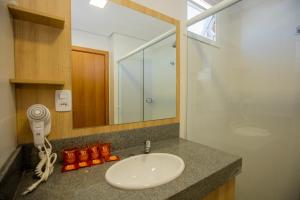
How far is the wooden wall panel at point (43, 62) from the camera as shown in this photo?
2.34 ft

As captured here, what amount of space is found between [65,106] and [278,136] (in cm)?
150

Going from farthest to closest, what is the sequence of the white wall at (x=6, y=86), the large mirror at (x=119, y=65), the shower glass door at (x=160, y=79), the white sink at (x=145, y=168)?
1. the shower glass door at (x=160, y=79)
2. the large mirror at (x=119, y=65)
3. the white sink at (x=145, y=168)
4. the white wall at (x=6, y=86)

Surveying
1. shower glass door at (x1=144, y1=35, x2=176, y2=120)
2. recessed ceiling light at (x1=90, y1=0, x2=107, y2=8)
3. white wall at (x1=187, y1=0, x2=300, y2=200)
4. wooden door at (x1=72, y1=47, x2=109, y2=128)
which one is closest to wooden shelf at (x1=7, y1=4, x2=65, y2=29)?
wooden door at (x1=72, y1=47, x2=109, y2=128)

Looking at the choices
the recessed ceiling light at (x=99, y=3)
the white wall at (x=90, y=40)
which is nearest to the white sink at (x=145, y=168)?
the white wall at (x=90, y=40)

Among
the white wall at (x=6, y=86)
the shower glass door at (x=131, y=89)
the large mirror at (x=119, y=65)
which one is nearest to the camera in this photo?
the white wall at (x=6, y=86)

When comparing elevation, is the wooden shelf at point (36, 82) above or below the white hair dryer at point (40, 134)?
above

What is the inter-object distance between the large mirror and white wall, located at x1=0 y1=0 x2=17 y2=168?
26cm

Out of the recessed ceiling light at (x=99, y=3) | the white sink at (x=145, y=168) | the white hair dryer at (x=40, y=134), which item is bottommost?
the white sink at (x=145, y=168)

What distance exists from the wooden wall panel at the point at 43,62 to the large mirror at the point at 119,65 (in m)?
0.04

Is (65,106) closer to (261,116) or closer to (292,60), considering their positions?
(261,116)

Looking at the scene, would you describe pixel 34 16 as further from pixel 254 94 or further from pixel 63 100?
pixel 254 94

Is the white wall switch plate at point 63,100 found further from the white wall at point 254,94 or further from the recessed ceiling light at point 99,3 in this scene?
the white wall at point 254,94

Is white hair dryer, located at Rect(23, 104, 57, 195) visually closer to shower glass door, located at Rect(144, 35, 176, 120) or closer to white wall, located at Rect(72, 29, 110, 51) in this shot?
white wall, located at Rect(72, 29, 110, 51)

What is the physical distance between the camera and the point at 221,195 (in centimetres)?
82
